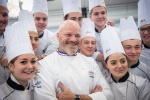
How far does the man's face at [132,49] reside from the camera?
204 centimetres

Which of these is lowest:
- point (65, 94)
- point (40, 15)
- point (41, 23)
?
point (65, 94)

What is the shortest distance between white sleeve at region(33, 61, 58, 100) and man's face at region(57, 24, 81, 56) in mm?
268

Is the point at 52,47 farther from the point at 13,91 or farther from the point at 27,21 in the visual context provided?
the point at 13,91

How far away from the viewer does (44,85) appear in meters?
1.62

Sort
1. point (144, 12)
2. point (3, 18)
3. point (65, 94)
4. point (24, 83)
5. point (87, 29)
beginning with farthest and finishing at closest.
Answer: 1. point (144, 12)
2. point (87, 29)
3. point (3, 18)
4. point (24, 83)
5. point (65, 94)

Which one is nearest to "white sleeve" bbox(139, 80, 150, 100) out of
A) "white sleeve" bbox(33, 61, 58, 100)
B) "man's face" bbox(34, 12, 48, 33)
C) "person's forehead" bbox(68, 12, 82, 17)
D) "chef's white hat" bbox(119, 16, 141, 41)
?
"chef's white hat" bbox(119, 16, 141, 41)

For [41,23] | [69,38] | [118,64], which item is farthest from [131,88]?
[41,23]

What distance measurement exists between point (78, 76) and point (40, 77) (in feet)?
1.07

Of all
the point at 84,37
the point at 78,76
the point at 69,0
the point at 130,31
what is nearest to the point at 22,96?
the point at 78,76

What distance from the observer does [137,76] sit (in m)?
1.94

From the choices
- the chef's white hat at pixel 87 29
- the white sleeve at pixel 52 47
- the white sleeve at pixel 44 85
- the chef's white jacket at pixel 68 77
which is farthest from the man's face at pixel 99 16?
the white sleeve at pixel 44 85

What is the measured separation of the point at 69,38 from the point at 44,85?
1.58 ft

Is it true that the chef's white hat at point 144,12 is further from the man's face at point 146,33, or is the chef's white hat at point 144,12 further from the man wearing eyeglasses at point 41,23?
the man wearing eyeglasses at point 41,23

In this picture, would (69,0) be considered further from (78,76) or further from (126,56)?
(78,76)
